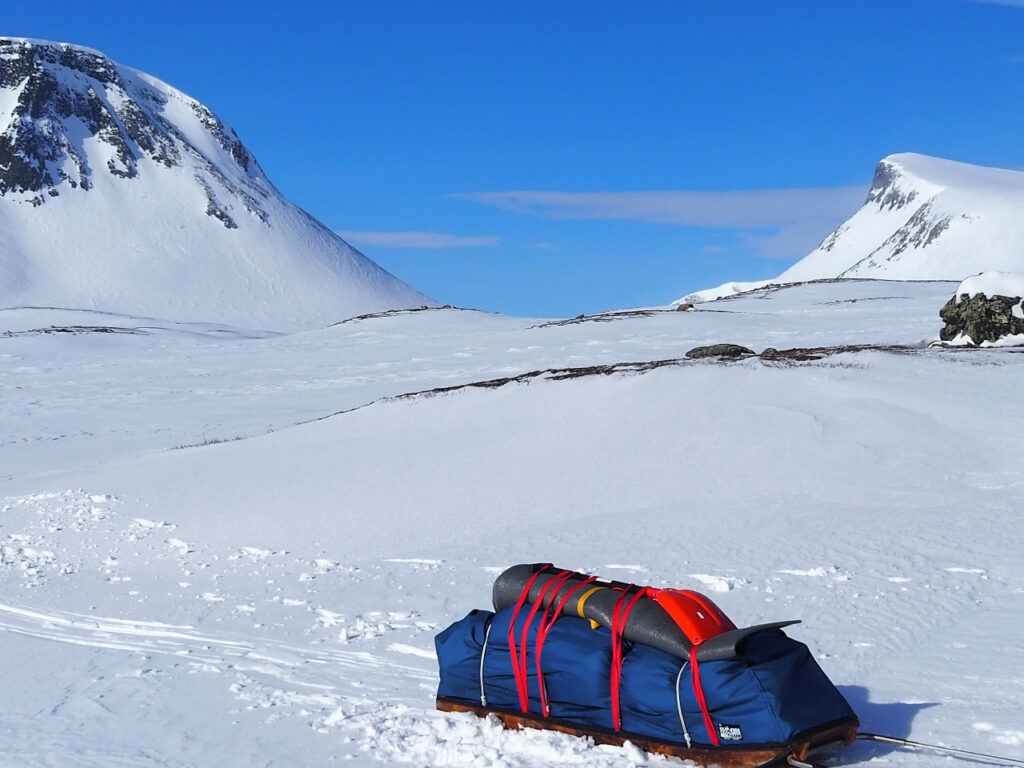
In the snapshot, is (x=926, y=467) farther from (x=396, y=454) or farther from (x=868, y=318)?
(x=868, y=318)

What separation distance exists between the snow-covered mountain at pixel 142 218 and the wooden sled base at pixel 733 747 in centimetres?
9797

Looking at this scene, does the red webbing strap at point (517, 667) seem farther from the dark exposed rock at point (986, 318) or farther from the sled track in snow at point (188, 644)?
the dark exposed rock at point (986, 318)

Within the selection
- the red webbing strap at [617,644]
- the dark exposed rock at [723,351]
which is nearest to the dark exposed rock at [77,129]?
the dark exposed rock at [723,351]

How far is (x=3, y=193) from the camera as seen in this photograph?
125 meters

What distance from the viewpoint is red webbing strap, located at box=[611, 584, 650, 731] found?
18.0 feet

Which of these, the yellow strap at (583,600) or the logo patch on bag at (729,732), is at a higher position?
the yellow strap at (583,600)

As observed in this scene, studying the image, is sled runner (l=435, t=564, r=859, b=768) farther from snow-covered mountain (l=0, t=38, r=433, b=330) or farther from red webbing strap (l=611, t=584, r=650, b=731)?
snow-covered mountain (l=0, t=38, r=433, b=330)

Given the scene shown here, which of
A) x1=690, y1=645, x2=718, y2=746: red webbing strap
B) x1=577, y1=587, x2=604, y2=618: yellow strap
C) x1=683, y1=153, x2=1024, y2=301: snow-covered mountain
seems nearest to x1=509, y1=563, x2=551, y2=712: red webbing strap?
x1=577, y1=587, x2=604, y2=618: yellow strap

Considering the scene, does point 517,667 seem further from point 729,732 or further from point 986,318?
point 986,318

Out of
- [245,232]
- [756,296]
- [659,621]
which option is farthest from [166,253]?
[659,621]

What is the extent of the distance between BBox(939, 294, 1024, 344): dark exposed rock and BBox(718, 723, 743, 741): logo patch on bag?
18193 millimetres

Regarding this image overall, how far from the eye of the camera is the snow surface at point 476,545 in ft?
20.9

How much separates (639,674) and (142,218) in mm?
129875

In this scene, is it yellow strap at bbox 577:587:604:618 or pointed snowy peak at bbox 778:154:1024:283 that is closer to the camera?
yellow strap at bbox 577:587:604:618
